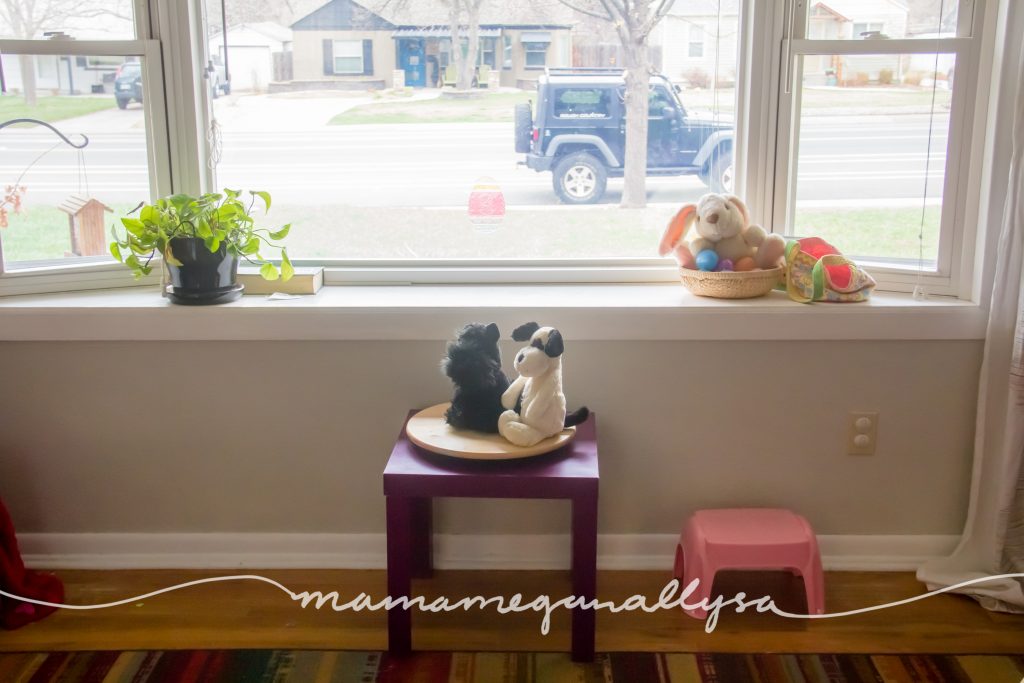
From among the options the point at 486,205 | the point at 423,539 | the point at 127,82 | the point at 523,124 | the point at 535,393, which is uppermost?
the point at 127,82

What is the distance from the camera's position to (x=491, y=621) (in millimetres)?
2264

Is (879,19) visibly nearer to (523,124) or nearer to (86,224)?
(523,124)

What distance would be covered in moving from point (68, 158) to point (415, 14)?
2.99 ft

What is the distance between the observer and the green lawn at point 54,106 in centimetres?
236

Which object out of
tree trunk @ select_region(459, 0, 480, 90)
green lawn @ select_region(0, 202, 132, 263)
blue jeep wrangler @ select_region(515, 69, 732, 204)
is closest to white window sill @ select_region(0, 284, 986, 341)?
green lawn @ select_region(0, 202, 132, 263)

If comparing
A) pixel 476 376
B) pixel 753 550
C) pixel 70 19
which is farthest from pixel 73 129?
pixel 753 550

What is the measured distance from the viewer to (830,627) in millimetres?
2229

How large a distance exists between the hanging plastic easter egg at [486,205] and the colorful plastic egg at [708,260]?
0.52 meters

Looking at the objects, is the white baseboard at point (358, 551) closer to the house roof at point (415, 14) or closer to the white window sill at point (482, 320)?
the white window sill at point (482, 320)

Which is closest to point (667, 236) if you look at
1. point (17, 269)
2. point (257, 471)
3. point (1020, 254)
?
point (1020, 254)

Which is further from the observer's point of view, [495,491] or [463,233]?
[463,233]

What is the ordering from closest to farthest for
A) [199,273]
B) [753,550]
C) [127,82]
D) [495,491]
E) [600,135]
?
[495,491] < [753,550] < [199,273] < [127,82] < [600,135]

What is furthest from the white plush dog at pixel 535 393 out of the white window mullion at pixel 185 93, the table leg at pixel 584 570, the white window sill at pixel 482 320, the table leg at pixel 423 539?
the white window mullion at pixel 185 93

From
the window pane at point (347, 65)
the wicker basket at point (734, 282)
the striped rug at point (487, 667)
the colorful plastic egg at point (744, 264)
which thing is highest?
the window pane at point (347, 65)
